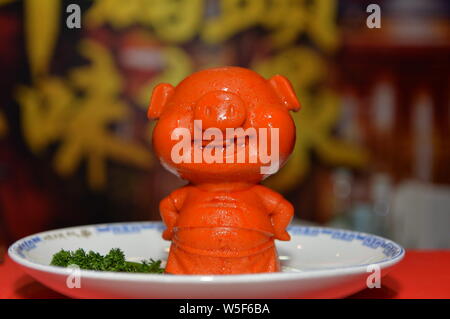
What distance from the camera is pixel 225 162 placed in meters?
0.97

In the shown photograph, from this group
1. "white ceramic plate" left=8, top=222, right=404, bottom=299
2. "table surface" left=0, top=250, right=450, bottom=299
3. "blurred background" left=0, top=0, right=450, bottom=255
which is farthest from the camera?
"blurred background" left=0, top=0, right=450, bottom=255

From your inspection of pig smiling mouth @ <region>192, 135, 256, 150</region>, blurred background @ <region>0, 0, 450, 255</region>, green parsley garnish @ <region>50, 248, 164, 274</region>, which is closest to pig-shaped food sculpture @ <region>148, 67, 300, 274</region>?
pig smiling mouth @ <region>192, 135, 256, 150</region>

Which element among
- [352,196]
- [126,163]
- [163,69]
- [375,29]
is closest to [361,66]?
[375,29]

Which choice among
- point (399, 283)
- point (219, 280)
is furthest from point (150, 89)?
point (219, 280)

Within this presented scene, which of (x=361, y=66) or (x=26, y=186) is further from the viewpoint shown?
(x=361, y=66)

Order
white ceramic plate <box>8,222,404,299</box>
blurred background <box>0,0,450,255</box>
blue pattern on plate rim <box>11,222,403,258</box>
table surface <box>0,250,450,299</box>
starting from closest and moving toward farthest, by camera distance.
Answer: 1. white ceramic plate <box>8,222,404,299</box>
2. table surface <box>0,250,450,299</box>
3. blue pattern on plate rim <box>11,222,403,258</box>
4. blurred background <box>0,0,450,255</box>

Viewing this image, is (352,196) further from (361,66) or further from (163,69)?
(163,69)

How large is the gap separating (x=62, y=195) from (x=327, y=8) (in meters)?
1.93

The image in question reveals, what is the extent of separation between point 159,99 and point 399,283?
54 cm

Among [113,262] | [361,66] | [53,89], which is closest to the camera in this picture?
[113,262]

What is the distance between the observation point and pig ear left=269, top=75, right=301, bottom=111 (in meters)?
1.06

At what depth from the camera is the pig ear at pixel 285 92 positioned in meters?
1.06

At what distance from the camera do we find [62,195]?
3383mm

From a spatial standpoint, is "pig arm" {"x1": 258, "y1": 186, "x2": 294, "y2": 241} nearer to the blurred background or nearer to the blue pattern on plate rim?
the blue pattern on plate rim
